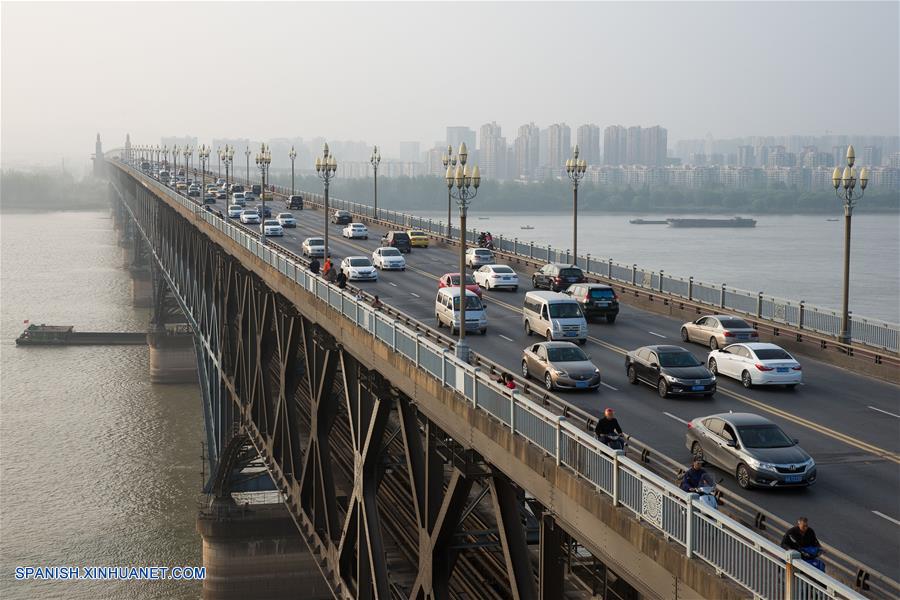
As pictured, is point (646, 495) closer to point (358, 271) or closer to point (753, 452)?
point (753, 452)

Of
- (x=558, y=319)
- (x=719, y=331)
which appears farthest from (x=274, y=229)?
(x=719, y=331)

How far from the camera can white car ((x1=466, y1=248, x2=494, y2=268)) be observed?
5578cm

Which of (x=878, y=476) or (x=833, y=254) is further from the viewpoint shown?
(x=833, y=254)

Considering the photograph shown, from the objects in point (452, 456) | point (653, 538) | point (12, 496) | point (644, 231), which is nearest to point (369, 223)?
point (12, 496)

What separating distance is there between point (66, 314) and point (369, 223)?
42752 mm

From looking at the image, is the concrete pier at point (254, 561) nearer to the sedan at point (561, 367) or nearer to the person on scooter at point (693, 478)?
the sedan at point (561, 367)

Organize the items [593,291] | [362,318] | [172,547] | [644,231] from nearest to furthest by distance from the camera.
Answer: [362,318]
[593,291]
[172,547]
[644,231]

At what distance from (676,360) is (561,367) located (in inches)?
108

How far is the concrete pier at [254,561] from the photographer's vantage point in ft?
140

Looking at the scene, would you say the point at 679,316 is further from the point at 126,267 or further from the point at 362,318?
the point at 126,267

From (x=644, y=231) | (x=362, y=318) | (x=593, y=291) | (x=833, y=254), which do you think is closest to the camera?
(x=362, y=318)

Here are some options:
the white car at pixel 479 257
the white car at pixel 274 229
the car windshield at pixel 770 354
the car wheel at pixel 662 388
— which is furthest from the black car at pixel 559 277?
the white car at pixel 274 229

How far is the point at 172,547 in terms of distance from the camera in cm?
4828

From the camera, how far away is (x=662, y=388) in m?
24.0
